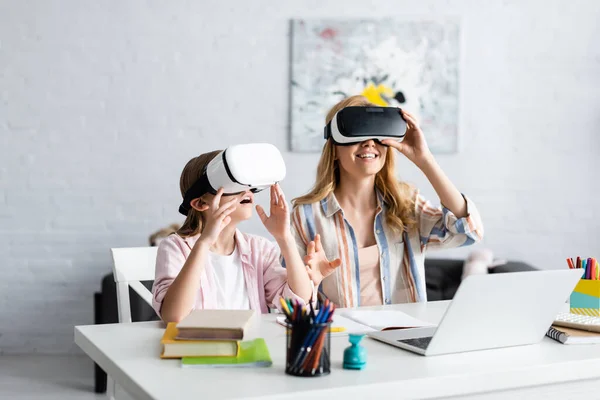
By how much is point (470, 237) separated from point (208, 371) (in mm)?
1061

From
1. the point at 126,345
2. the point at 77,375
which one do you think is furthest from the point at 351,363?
the point at 77,375

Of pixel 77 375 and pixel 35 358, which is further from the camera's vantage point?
pixel 35 358

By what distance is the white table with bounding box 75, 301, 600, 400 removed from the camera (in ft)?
4.03

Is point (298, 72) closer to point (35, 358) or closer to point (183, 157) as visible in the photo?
point (183, 157)

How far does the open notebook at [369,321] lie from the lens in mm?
1712

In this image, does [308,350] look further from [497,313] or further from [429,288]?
[429,288]

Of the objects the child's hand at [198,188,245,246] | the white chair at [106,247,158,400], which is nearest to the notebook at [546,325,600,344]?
the child's hand at [198,188,245,246]

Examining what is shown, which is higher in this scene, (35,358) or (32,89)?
(32,89)

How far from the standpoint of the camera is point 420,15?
4180mm

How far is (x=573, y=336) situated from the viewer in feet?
5.28

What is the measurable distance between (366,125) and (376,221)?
12.5 inches

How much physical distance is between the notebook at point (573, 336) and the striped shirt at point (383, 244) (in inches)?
21.9

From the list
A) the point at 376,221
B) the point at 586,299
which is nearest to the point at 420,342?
the point at 586,299

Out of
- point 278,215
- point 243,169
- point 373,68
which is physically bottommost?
point 278,215
